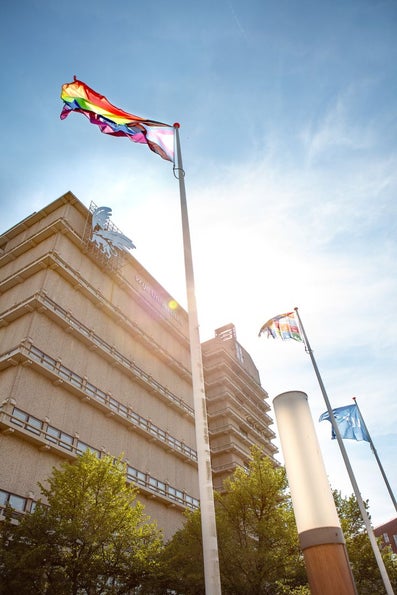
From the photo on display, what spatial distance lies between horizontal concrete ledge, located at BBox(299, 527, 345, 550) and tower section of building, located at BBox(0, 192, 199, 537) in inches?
962

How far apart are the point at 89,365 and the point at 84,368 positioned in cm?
80

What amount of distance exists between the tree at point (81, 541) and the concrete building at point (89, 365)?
6.43 m

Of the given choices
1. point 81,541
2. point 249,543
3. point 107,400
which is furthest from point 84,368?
point 249,543

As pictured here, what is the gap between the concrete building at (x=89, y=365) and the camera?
96.2 feet

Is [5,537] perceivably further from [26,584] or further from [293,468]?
[293,468]

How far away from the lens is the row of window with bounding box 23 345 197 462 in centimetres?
3234

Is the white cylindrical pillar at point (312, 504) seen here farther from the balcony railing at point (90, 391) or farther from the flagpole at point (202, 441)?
the balcony railing at point (90, 391)

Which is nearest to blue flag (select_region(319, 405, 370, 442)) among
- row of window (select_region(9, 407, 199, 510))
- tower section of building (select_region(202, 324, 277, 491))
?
row of window (select_region(9, 407, 199, 510))

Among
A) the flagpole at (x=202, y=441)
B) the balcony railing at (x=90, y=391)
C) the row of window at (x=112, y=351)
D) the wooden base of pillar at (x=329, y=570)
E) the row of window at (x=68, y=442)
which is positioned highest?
the row of window at (x=112, y=351)

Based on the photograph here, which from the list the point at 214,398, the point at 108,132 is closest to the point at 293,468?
the point at 108,132

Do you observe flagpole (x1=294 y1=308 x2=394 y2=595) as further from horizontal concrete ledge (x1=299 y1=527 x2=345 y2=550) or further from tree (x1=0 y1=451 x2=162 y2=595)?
horizontal concrete ledge (x1=299 y1=527 x2=345 y2=550)

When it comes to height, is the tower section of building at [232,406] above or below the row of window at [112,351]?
above

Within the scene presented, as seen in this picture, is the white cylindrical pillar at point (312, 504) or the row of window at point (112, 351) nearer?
the white cylindrical pillar at point (312, 504)

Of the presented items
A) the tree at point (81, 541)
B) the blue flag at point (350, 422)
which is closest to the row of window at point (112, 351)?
the tree at point (81, 541)
